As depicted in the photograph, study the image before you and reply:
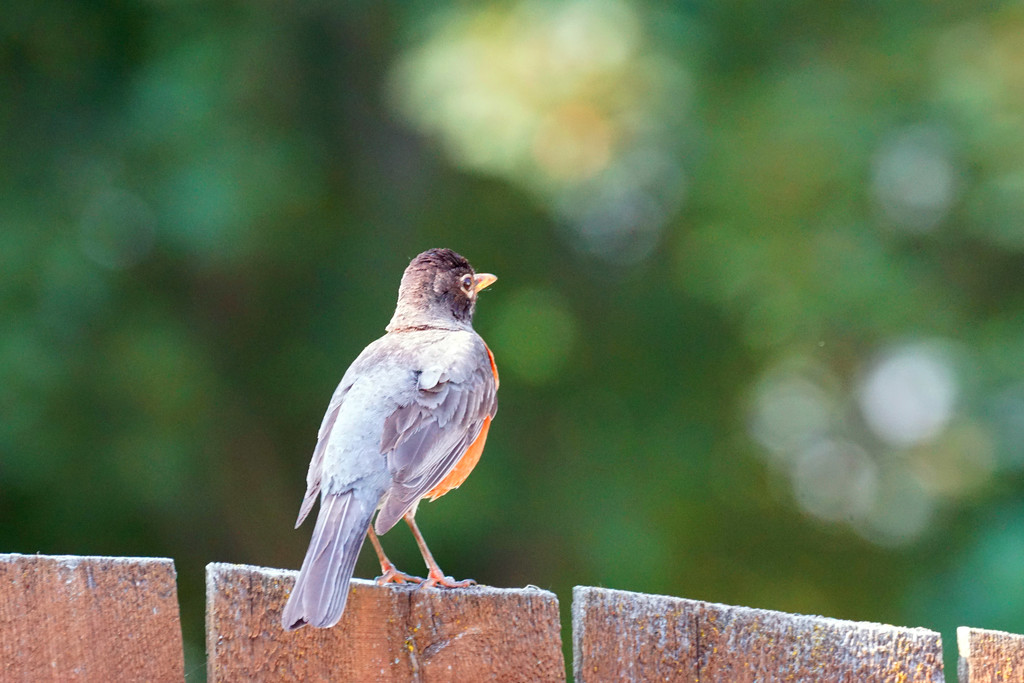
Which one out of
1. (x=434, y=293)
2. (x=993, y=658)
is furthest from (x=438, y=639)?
(x=434, y=293)

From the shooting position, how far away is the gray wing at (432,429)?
3.21 m

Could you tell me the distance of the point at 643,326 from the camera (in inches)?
290

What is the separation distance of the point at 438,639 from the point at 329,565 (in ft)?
0.83

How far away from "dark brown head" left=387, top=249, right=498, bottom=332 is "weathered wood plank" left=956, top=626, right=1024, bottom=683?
2.49 m

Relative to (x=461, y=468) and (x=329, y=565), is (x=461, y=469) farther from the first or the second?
(x=329, y=565)

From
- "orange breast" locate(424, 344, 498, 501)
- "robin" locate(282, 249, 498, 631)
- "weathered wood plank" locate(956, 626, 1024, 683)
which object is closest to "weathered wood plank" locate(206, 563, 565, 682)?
"robin" locate(282, 249, 498, 631)

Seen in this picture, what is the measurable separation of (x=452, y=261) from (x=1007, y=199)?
349 centimetres

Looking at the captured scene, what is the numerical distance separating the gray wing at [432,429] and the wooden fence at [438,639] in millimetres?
802

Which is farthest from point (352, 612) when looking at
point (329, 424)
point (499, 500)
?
point (499, 500)

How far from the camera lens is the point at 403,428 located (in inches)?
135

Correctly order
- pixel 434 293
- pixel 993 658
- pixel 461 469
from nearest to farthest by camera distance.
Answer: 1. pixel 993 658
2. pixel 461 469
3. pixel 434 293

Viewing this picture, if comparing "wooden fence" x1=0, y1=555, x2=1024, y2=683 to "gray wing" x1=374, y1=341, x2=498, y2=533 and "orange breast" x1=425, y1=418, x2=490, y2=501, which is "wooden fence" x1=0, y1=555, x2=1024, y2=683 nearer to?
"gray wing" x1=374, y1=341, x2=498, y2=533

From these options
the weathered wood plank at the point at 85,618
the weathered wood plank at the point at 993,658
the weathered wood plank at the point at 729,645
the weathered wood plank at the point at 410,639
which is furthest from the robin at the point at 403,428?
the weathered wood plank at the point at 993,658

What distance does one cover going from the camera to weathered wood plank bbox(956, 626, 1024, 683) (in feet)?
6.97
